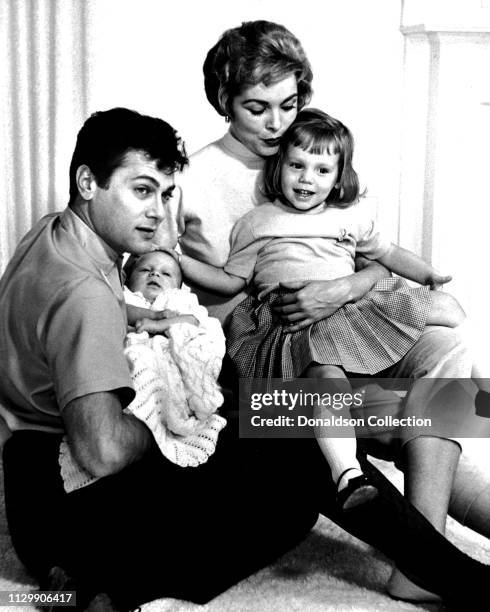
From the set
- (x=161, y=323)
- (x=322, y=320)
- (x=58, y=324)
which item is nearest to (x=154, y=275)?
(x=161, y=323)

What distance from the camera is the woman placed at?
1.51 meters

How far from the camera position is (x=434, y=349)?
1780 millimetres

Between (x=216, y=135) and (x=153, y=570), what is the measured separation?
1.55 meters

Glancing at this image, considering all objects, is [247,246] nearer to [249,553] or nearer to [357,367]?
[357,367]

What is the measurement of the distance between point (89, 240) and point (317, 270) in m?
0.58

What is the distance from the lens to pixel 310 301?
6.12 feet

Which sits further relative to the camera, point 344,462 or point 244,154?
point 244,154

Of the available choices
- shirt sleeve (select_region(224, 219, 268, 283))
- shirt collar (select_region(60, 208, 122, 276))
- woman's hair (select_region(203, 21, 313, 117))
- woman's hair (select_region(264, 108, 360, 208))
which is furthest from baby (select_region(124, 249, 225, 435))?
woman's hair (select_region(203, 21, 313, 117))

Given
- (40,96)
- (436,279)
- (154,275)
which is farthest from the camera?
(40,96)

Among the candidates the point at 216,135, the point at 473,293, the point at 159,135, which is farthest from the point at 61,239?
the point at 473,293

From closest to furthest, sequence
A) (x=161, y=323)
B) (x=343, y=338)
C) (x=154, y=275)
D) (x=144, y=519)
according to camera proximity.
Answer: (x=144, y=519) < (x=161, y=323) < (x=343, y=338) < (x=154, y=275)

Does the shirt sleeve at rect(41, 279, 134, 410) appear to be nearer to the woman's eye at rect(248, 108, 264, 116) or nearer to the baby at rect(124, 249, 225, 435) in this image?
the baby at rect(124, 249, 225, 435)

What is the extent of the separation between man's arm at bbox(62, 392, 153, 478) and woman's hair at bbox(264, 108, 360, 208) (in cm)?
74

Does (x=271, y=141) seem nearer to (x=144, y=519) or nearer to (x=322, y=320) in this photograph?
(x=322, y=320)
